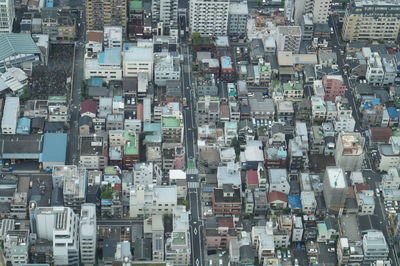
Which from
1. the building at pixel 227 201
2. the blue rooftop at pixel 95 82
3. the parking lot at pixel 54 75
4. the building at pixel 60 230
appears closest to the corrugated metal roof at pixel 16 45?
the parking lot at pixel 54 75

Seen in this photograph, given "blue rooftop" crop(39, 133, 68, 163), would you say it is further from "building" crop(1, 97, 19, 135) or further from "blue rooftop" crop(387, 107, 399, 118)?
"blue rooftop" crop(387, 107, 399, 118)

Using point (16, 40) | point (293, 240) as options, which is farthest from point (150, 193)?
point (16, 40)

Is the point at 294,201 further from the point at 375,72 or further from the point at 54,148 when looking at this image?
the point at 54,148

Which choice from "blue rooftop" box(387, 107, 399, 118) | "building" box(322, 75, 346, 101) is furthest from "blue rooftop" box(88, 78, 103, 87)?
"blue rooftop" box(387, 107, 399, 118)

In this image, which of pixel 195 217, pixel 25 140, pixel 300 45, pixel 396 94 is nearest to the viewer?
pixel 195 217

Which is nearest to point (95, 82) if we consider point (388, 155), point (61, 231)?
point (61, 231)

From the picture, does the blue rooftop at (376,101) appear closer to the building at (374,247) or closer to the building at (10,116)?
the building at (374,247)

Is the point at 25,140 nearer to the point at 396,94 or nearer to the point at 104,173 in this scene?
the point at 104,173
